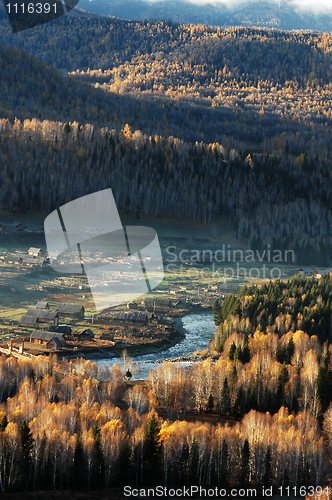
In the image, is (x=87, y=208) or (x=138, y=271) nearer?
(x=138, y=271)

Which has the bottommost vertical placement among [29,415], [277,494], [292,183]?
[277,494]

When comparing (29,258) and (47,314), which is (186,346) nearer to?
(47,314)

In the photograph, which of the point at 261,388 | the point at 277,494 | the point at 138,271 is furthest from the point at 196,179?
the point at 277,494

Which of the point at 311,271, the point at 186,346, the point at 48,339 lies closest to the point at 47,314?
the point at 48,339

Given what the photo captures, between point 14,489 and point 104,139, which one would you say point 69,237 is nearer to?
point 104,139

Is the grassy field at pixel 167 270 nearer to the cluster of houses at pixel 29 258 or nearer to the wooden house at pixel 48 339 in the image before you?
the cluster of houses at pixel 29 258
